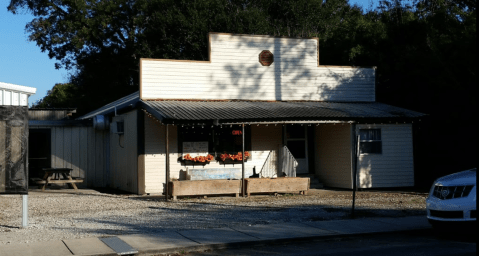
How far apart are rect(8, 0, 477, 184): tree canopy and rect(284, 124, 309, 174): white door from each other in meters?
5.12

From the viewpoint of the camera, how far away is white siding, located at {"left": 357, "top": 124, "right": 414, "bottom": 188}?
19688mm

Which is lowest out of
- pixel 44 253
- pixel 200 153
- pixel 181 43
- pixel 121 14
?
pixel 44 253

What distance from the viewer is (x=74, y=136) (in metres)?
22.1

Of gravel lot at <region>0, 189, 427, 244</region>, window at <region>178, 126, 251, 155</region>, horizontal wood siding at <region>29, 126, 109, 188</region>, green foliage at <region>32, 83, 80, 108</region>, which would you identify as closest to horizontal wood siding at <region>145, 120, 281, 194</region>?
window at <region>178, 126, 251, 155</region>

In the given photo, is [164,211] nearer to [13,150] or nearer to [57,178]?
[13,150]

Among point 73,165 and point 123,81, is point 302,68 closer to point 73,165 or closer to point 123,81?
point 73,165

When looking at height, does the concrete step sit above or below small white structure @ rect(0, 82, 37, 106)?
below

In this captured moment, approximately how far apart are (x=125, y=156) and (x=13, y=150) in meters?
8.86

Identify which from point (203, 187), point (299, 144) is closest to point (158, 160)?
point (203, 187)

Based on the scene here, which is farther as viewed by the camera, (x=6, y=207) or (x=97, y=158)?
(x=97, y=158)

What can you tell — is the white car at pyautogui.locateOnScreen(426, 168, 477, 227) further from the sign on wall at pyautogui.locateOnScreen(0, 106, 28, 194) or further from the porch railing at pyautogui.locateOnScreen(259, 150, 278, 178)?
the porch railing at pyautogui.locateOnScreen(259, 150, 278, 178)

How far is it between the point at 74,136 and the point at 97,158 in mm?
1285

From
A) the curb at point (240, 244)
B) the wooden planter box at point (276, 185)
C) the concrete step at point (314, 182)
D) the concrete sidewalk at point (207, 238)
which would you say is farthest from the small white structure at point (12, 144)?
the concrete step at point (314, 182)

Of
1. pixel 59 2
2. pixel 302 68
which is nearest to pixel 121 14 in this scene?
pixel 59 2
